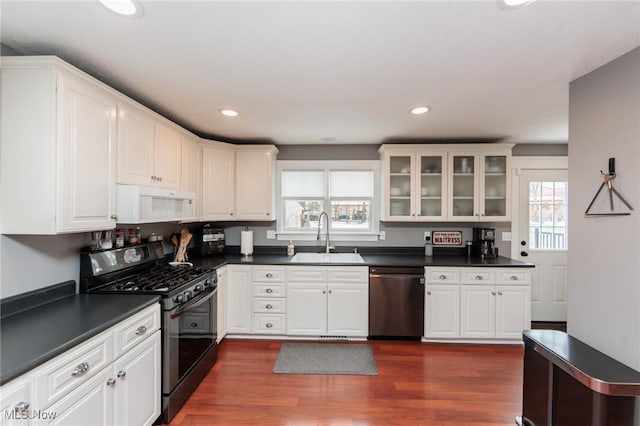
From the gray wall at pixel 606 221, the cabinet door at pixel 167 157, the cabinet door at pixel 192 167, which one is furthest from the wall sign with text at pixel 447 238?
the cabinet door at pixel 167 157

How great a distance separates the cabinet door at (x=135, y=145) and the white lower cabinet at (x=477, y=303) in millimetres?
2895

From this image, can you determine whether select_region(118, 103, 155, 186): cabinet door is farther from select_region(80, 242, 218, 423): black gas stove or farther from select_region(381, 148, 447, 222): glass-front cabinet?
select_region(381, 148, 447, 222): glass-front cabinet

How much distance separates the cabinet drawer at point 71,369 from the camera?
1.13 metres

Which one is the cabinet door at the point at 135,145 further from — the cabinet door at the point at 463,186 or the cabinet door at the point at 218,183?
the cabinet door at the point at 463,186

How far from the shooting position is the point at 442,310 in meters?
3.11

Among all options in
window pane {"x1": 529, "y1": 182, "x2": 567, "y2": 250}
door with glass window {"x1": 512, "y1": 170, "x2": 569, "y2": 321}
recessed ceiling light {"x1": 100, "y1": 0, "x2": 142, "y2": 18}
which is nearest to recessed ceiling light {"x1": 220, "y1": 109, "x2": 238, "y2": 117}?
recessed ceiling light {"x1": 100, "y1": 0, "x2": 142, "y2": 18}

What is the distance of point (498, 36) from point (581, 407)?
198 centimetres

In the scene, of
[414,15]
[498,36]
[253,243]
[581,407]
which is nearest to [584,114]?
[498,36]

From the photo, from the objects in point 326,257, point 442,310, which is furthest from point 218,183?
point 442,310

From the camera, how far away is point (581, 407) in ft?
4.87

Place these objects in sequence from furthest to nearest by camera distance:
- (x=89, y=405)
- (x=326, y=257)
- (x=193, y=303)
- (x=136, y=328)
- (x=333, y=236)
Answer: (x=333, y=236) < (x=326, y=257) < (x=193, y=303) < (x=136, y=328) < (x=89, y=405)

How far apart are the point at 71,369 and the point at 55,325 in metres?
0.31

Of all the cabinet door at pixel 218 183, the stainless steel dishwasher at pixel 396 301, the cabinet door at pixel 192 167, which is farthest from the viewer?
the cabinet door at pixel 218 183

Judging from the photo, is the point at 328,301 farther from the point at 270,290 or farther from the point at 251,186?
the point at 251,186
